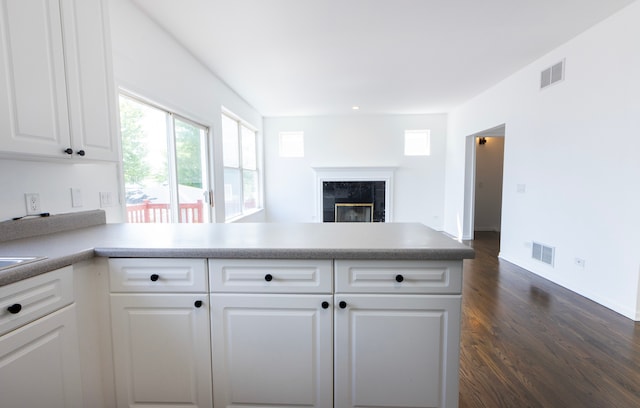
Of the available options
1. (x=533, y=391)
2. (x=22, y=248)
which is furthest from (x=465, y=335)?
(x=22, y=248)

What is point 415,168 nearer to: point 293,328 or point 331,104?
point 331,104

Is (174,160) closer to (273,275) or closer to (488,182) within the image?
Result: (273,275)

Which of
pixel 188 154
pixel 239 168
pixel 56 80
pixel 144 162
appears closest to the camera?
pixel 56 80

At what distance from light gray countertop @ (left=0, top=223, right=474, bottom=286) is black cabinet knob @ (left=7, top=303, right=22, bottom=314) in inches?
3.4

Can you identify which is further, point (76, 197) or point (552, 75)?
point (552, 75)

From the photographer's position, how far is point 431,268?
1.15 meters

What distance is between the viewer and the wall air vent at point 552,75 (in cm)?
293

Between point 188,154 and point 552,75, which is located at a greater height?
point 552,75

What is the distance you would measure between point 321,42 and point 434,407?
306cm

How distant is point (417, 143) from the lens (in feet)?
19.9

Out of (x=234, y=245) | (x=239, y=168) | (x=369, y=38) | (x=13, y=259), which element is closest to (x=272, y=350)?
(x=234, y=245)

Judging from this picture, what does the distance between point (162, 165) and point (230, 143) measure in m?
1.94

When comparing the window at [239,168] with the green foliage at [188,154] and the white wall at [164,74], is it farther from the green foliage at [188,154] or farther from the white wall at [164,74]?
the green foliage at [188,154]

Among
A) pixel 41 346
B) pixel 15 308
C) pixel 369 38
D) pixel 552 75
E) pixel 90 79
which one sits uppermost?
pixel 369 38
